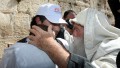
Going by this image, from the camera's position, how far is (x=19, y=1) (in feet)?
17.8

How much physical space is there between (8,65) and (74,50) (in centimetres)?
52

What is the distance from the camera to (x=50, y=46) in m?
1.96

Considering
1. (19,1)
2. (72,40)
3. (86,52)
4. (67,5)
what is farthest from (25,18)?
(86,52)

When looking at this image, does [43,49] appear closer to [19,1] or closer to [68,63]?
[68,63]

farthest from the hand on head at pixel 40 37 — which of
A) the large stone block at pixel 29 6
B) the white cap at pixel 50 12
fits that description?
the large stone block at pixel 29 6

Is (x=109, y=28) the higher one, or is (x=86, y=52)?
(x=109, y=28)

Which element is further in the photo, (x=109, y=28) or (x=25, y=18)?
(x=25, y=18)

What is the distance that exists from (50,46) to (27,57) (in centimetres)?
25

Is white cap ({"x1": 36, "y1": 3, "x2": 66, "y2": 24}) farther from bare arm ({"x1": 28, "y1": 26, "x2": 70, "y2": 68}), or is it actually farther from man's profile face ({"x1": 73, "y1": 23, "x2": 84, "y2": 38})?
bare arm ({"x1": 28, "y1": 26, "x2": 70, "y2": 68})

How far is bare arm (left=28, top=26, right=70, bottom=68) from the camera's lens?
1947 mm

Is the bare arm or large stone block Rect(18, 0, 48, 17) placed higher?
the bare arm

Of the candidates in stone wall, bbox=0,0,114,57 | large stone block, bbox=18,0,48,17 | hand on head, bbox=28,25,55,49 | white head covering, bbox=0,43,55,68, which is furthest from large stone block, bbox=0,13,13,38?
hand on head, bbox=28,25,55,49

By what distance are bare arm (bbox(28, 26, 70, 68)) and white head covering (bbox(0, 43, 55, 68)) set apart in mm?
119

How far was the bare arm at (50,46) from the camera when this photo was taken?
1.95 meters
